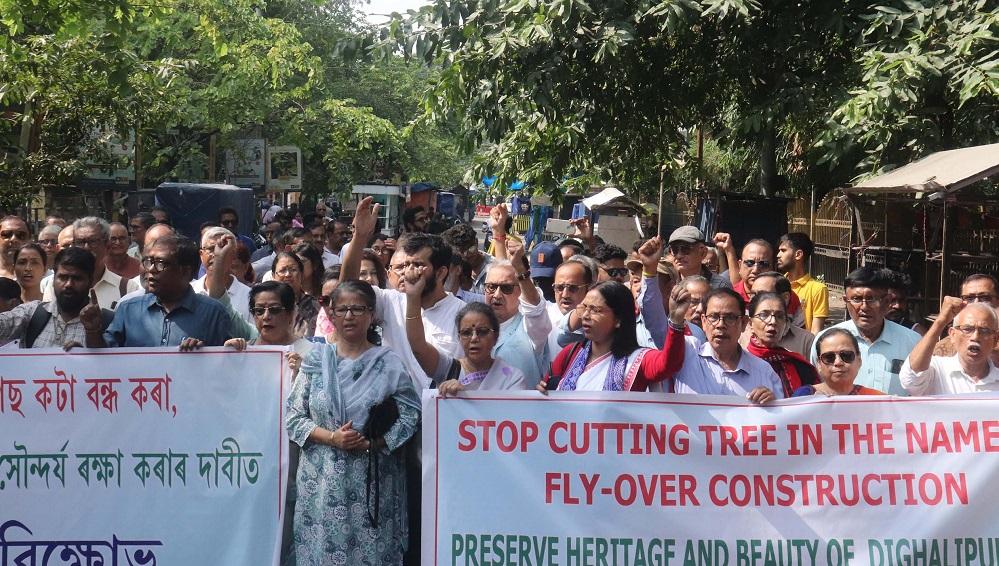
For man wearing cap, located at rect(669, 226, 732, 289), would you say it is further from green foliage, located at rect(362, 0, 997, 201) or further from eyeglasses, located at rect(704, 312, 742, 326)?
green foliage, located at rect(362, 0, 997, 201)

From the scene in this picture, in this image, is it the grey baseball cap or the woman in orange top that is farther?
the grey baseball cap

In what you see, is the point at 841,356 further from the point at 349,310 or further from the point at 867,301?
the point at 349,310

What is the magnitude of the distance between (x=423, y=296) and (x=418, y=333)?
2.02 ft

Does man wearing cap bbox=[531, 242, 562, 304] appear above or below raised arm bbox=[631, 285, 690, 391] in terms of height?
above

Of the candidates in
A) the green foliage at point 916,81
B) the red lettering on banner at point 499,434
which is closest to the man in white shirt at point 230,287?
the red lettering on banner at point 499,434

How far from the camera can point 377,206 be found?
593cm

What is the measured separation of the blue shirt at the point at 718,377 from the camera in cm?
478

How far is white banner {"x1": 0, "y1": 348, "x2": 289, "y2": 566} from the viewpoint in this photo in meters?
4.85

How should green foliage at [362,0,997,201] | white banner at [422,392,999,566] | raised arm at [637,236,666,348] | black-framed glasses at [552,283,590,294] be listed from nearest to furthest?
white banner at [422,392,999,566] → raised arm at [637,236,666,348] → black-framed glasses at [552,283,590,294] → green foliage at [362,0,997,201]

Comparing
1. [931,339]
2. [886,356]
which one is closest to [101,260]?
[886,356]

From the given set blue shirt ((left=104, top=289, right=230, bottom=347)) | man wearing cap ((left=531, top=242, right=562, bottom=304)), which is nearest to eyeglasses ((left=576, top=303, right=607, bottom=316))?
blue shirt ((left=104, top=289, right=230, bottom=347))

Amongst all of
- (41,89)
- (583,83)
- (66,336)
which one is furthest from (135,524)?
(41,89)

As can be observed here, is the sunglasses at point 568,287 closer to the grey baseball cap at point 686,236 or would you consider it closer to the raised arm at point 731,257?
the grey baseball cap at point 686,236

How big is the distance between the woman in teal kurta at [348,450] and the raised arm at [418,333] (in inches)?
7.8
